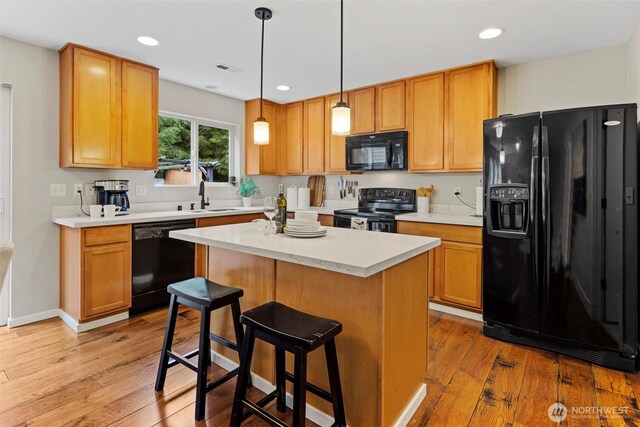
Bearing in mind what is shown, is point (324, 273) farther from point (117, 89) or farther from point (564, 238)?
point (117, 89)

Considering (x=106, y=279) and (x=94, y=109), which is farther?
(x=94, y=109)

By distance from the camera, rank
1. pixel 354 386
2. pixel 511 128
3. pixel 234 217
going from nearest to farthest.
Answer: pixel 354 386 → pixel 511 128 → pixel 234 217

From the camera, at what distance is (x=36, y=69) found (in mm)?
3045

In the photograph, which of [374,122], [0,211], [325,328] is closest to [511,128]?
[374,122]

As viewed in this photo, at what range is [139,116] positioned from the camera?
11.4 feet

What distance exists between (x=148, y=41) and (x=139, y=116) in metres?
0.80

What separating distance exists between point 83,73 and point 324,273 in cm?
289

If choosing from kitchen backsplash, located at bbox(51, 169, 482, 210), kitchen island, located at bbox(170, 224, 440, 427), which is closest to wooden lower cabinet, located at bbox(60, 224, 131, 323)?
kitchen backsplash, located at bbox(51, 169, 482, 210)

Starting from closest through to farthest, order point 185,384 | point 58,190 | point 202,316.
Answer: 1. point 202,316
2. point 185,384
3. point 58,190

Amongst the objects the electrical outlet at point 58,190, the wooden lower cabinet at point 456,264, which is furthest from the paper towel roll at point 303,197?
the electrical outlet at point 58,190

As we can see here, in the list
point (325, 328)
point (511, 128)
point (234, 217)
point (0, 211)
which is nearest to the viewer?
point (325, 328)

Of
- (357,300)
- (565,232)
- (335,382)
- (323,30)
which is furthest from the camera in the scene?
(323,30)

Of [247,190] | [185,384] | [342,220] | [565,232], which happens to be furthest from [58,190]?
[565,232]

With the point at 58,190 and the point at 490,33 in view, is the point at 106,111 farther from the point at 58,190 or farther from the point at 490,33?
the point at 490,33
